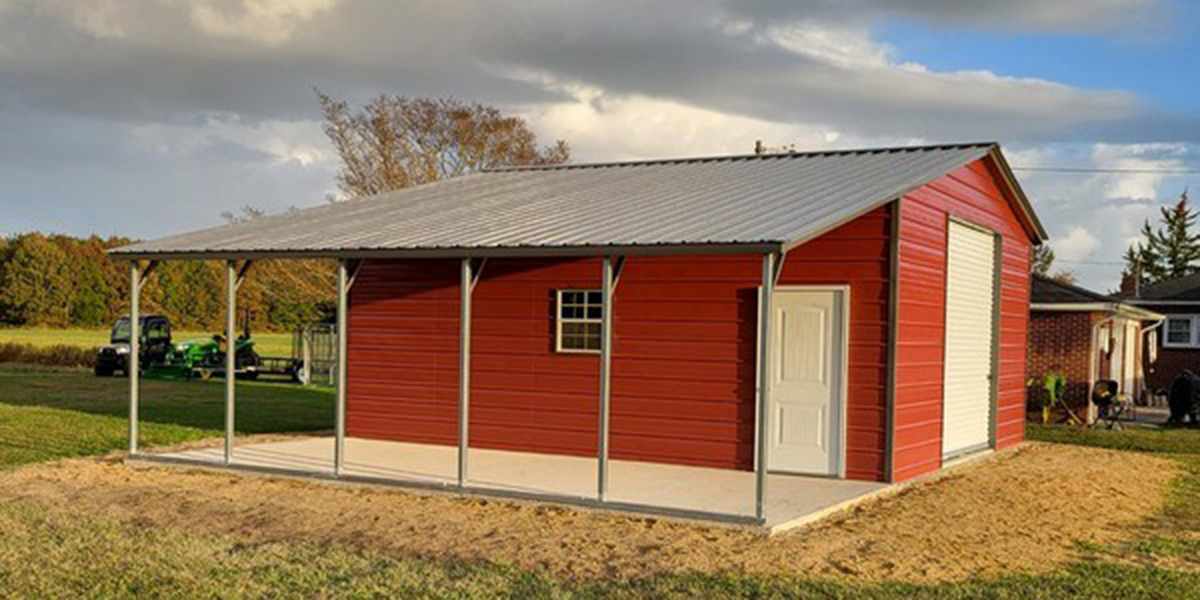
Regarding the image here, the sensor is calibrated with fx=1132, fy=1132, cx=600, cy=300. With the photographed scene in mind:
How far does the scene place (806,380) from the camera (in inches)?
450

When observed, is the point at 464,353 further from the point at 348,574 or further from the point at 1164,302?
the point at 1164,302

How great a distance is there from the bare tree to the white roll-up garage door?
81.9 feet

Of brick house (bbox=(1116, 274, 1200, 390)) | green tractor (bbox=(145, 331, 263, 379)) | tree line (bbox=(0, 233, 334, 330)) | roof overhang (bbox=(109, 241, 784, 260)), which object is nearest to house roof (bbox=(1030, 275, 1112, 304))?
brick house (bbox=(1116, 274, 1200, 390))

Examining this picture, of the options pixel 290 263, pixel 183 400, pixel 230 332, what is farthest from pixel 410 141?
pixel 230 332

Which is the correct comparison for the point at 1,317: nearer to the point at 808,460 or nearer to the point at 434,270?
the point at 434,270

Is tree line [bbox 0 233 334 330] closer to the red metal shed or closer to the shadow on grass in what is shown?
the shadow on grass

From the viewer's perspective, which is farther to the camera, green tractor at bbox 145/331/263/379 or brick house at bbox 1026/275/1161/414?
green tractor at bbox 145/331/263/379

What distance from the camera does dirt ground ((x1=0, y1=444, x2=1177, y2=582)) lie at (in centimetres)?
745

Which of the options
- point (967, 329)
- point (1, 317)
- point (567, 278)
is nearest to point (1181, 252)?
point (967, 329)

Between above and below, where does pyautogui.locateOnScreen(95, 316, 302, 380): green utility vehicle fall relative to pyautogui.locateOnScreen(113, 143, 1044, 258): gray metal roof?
below

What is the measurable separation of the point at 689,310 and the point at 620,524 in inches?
145

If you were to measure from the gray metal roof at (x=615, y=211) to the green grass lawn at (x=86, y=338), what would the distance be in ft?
87.4

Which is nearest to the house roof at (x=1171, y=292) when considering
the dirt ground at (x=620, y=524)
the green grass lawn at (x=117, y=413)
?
the dirt ground at (x=620, y=524)

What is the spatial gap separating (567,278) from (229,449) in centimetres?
402
